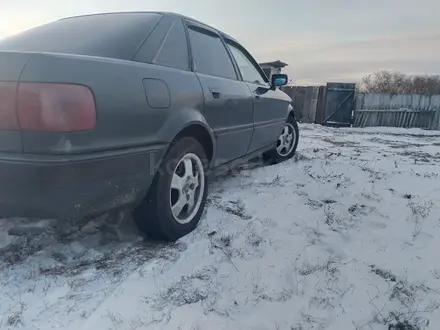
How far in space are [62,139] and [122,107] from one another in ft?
1.20

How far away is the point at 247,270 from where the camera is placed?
2307 millimetres

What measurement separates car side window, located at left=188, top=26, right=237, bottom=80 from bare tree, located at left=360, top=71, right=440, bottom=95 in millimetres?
21908

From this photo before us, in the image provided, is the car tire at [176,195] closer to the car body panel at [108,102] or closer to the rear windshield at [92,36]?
the car body panel at [108,102]

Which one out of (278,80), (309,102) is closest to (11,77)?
(278,80)

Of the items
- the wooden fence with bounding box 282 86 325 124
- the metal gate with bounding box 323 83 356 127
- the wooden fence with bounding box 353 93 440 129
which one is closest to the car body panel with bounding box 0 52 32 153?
the metal gate with bounding box 323 83 356 127

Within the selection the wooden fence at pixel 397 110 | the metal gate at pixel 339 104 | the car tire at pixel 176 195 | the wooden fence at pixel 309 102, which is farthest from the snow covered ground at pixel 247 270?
the wooden fence at pixel 309 102

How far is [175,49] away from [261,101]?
153cm

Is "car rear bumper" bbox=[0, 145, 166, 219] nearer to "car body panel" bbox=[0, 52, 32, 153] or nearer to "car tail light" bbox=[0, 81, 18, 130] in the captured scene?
"car body panel" bbox=[0, 52, 32, 153]

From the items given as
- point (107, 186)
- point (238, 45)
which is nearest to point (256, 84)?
point (238, 45)

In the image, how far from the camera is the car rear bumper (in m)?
1.75

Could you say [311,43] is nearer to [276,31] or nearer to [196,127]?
[276,31]

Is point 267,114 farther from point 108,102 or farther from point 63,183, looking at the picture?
point 63,183

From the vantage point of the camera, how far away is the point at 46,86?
1731 millimetres

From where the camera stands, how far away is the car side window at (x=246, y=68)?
154 inches
